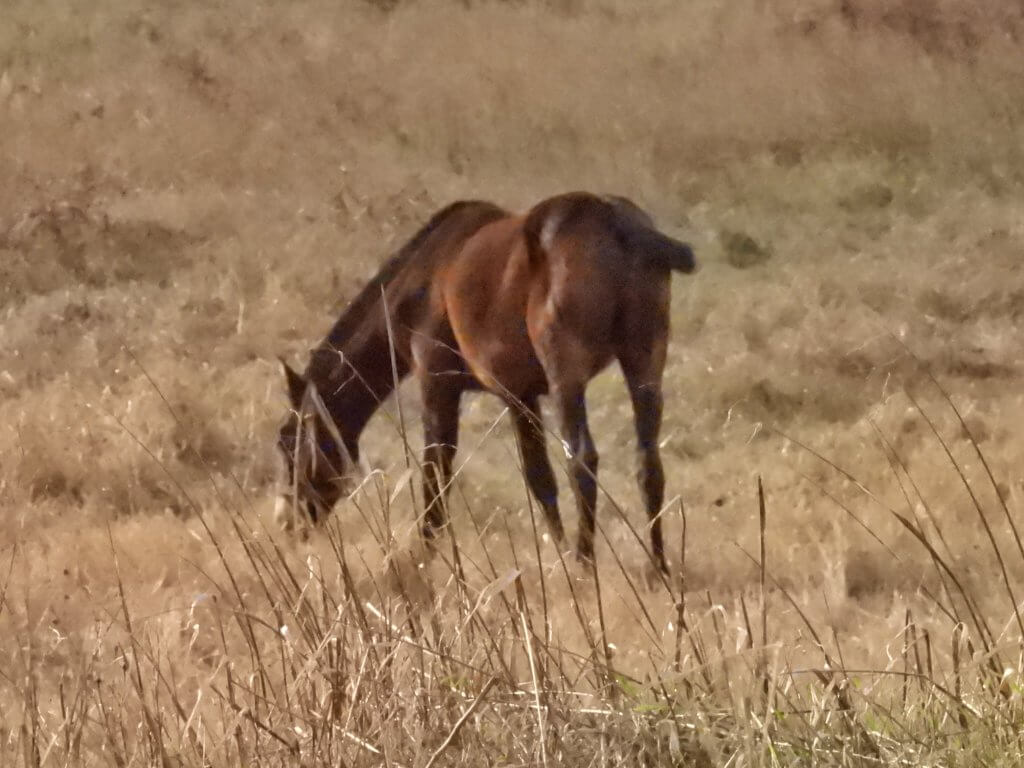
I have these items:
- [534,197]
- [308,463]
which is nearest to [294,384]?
[308,463]

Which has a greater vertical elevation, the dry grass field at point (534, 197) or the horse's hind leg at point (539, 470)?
the dry grass field at point (534, 197)

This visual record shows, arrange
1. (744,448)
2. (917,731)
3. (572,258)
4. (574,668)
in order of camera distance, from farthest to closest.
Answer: (572,258)
(744,448)
(574,668)
(917,731)

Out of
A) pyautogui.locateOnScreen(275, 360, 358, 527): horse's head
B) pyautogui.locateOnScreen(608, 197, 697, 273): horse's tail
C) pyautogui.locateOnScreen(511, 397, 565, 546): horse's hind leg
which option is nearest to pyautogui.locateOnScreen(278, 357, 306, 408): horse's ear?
pyautogui.locateOnScreen(275, 360, 358, 527): horse's head

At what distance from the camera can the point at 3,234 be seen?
214 centimetres

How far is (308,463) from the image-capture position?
1961 millimetres

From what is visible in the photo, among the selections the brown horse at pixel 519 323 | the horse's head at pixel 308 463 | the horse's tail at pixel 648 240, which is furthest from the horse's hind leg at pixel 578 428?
the horse's head at pixel 308 463

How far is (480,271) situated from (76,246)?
77 centimetres

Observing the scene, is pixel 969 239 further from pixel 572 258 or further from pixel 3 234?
pixel 3 234

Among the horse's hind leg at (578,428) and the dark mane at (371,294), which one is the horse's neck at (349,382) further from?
the horse's hind leg at (578,428)

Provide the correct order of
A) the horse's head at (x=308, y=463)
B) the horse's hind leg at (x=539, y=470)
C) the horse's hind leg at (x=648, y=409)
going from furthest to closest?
the horse's hind leg at (x=648, y=409) → the horse's hind leg at (x=539, y=470) → the horse's head at (x=308, y=463)

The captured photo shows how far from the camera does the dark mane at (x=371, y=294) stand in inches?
83.4

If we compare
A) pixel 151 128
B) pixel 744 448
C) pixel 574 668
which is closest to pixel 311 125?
pixel 151 128

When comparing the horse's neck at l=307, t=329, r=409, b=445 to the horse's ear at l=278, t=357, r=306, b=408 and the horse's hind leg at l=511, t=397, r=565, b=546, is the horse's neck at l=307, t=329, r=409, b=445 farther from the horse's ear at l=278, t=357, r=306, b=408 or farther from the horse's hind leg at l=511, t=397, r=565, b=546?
the horse's hind leg at l=511, t=397, r=565, b=546

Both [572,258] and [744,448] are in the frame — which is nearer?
[744,448]
